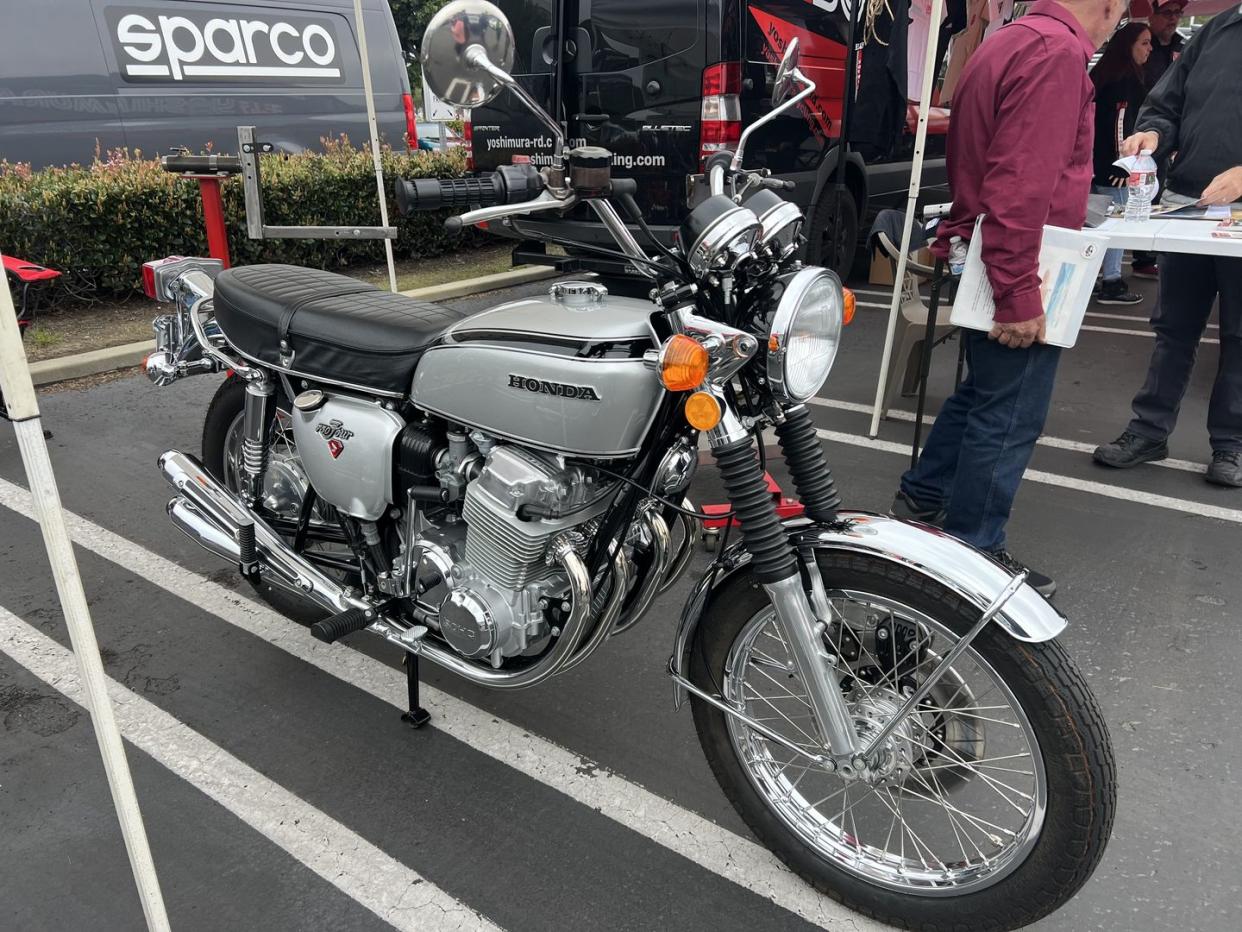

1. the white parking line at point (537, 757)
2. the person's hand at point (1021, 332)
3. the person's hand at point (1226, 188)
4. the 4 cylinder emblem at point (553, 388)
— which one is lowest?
the white parking line at point (537, 757)

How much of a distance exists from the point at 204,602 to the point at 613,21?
4.37 meters

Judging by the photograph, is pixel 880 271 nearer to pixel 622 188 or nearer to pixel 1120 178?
pixel 1120 178

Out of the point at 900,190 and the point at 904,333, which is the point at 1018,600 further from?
the point at 900,190

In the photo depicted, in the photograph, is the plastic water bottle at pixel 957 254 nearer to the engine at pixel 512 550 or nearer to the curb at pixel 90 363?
the engine at pixel 512 550

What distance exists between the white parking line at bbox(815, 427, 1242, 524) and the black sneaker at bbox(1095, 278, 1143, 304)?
406 cm

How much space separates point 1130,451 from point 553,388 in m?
3.48

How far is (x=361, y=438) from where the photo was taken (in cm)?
229

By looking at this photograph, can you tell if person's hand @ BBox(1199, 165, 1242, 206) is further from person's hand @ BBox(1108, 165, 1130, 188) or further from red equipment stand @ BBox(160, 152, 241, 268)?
red equipment stand @ BBox(160, 152, 241, 268)

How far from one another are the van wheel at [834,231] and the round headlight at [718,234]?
16.5 feet

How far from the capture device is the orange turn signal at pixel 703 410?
1697mm

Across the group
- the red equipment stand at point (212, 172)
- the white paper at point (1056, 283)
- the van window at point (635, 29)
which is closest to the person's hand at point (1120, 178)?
the white paper at point (1056, 283)

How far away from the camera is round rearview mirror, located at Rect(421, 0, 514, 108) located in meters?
1.66

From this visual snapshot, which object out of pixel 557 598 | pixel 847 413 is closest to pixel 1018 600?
pixel 557 598

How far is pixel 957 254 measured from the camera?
314 centimetres
